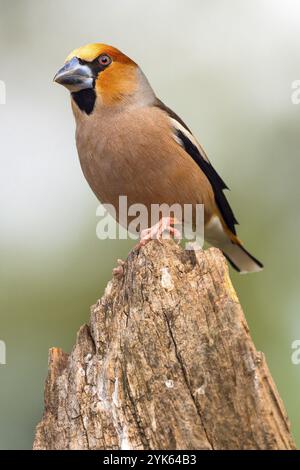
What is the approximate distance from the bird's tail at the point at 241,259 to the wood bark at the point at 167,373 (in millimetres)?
3123

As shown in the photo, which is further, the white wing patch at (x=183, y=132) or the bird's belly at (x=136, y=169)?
the white wing patch at (x=183, y=132)

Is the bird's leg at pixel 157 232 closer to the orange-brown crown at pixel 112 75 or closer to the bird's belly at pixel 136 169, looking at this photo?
the bird's belly at pixel 136 169

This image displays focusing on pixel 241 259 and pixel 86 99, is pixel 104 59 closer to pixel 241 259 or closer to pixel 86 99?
pixel 86 99

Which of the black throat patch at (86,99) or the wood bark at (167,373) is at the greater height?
the black throat patch at (86,99)

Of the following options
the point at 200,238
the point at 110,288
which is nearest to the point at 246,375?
the point at 110,288

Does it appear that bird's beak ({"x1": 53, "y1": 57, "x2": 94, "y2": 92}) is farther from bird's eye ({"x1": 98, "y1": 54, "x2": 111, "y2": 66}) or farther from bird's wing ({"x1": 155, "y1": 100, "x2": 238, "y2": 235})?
bird's wing ({"x1": 155, "y1": 100, "x2": 238, "y2": 235})

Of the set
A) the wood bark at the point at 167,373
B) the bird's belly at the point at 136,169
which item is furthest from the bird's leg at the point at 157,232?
the bird's belly at the point at 136,169

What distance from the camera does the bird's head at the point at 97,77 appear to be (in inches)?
255

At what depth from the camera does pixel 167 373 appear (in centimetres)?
422

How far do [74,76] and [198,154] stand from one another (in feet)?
4.39

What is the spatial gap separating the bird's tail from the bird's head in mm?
1943

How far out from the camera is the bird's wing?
22.4ft

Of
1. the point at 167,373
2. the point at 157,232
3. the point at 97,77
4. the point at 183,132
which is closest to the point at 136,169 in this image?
the point at 183,132

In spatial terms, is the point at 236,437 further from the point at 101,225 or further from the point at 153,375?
the point at 101,225
